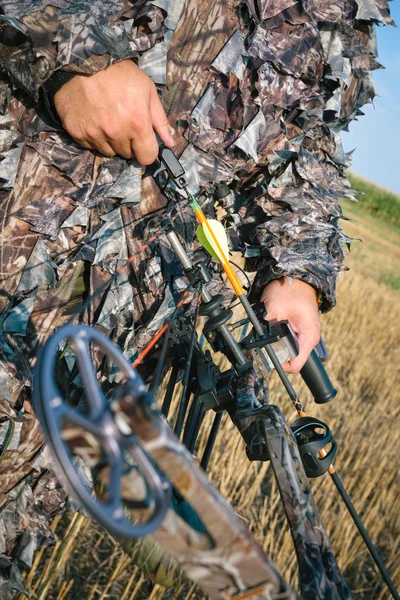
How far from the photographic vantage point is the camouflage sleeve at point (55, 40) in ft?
3.99

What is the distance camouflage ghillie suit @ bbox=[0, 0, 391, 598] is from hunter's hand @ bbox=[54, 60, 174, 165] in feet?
0.12

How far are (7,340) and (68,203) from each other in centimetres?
40

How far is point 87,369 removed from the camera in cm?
66

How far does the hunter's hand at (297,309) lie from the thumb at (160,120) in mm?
593

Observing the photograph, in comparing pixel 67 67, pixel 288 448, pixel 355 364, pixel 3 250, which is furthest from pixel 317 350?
pixel 355 364

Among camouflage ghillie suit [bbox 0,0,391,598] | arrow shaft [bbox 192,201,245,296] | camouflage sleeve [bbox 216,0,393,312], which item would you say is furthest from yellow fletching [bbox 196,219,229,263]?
camouflage sleeve [bbox 216,0,393,312]

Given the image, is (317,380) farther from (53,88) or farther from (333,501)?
(333,501)

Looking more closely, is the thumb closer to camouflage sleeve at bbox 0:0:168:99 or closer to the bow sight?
camouflage sleeve at bbox 0:0:168:99

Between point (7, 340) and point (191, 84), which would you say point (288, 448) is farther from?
point (191, 84)

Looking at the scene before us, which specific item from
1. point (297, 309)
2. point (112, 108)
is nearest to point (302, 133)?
point (297, 309)

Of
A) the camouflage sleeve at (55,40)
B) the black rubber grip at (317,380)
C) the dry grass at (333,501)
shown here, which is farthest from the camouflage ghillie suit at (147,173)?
the dry grass at (333,501)

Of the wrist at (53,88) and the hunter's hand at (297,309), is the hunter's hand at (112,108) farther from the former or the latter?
the hunter's hand at (297,309)

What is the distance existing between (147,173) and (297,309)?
627 millimetres

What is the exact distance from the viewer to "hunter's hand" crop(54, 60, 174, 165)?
127cm
